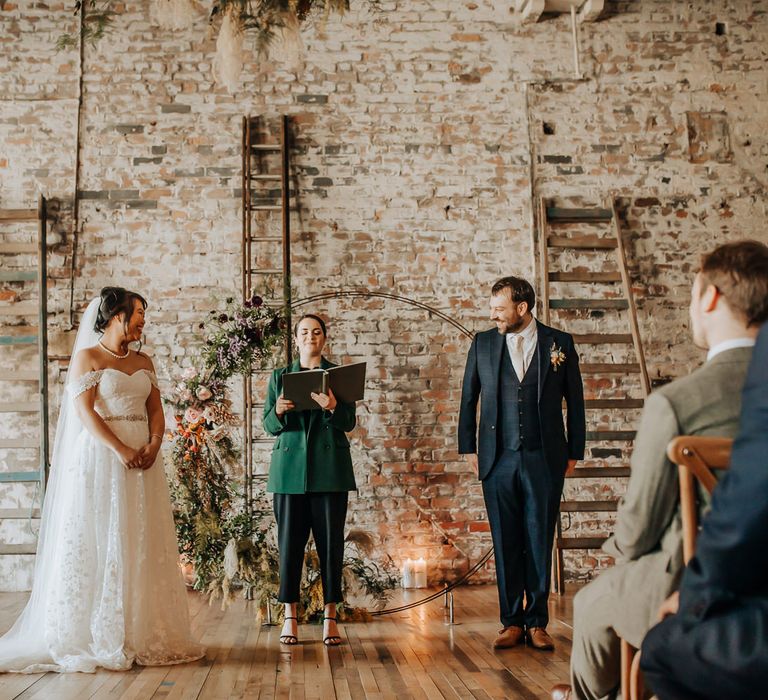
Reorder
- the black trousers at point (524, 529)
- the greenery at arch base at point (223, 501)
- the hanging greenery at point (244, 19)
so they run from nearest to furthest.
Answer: the hanging greenery at point (244, 19)
the black trousers at point (524, 529)
the greenery at arch base at point (223, 501)

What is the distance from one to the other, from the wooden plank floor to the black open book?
1272 mm

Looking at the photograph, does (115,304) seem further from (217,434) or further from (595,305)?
(595,305)

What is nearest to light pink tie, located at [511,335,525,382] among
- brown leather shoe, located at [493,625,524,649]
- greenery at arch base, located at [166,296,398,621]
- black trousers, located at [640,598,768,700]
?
brown leather shoe, located at [493,625,524,649]

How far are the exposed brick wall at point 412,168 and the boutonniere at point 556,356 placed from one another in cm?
177

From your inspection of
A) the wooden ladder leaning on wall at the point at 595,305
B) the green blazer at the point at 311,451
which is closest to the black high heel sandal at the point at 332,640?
the green blazer at the point at 311,451

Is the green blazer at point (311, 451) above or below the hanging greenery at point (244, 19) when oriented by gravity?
below

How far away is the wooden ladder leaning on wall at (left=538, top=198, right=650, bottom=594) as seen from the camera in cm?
581

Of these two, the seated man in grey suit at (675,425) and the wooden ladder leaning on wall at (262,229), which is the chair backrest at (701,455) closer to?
the seated man in grey suit at (675,425)

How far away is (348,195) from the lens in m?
6.07

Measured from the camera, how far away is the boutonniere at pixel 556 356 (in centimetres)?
421

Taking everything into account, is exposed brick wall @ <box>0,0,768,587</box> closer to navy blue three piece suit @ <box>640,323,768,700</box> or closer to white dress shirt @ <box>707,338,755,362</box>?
white dress shirt @ <box>707,338,755,362</box>

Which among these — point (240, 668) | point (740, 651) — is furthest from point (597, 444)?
point (740, 651)

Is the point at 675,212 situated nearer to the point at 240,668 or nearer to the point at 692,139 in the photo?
the point at 692,139

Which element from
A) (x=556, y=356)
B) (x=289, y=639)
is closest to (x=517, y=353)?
(x=556, y=356)
